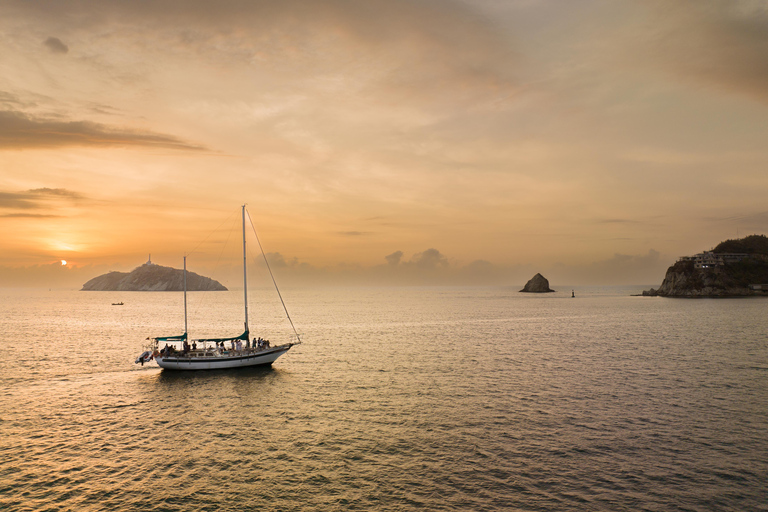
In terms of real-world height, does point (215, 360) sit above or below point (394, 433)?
above

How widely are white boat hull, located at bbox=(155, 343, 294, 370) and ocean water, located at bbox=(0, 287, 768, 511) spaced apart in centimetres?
124

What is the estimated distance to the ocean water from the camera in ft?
81.0

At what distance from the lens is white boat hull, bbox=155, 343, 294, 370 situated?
60156 millimetres

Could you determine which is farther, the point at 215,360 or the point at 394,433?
the point at 215,360

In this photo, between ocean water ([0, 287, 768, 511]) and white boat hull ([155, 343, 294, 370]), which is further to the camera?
white boat hull ([155, 343, 294, 370])

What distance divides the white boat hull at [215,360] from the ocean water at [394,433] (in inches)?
49.0

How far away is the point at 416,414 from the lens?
38812mm

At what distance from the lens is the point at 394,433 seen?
34.1 m

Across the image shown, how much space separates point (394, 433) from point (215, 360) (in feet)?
120

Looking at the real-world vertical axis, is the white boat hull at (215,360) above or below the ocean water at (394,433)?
above

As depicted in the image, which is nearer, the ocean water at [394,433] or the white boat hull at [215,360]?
the ocean water at [394,433]

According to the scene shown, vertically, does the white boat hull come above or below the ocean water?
above

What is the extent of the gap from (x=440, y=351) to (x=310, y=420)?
134ft

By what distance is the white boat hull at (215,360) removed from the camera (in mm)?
60156
